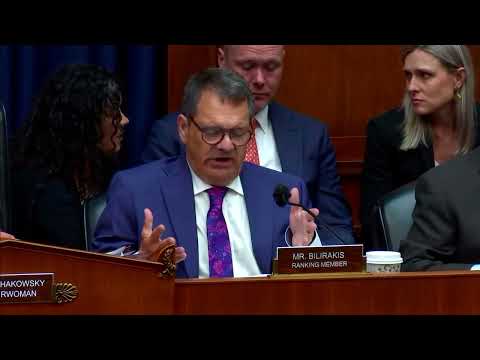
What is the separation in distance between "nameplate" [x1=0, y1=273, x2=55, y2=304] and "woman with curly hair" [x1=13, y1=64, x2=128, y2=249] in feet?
3.15

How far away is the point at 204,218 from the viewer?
3.48 metres

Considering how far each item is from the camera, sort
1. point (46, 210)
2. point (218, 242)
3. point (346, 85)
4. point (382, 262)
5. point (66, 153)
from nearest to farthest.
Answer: point (382, 262), point (218, 242), point (46, 210), point (66, 153), point (346, 85)

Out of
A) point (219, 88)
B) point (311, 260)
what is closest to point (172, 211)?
point (219, 88)

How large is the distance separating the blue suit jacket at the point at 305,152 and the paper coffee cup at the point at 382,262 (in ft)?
3.24

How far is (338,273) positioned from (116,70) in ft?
6.50

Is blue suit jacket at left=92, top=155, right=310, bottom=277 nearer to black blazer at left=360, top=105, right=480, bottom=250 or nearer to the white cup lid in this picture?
the white cup lid

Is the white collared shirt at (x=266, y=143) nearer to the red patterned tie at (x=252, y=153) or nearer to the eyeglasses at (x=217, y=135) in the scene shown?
the red patterned tie at (x=252, y=153)

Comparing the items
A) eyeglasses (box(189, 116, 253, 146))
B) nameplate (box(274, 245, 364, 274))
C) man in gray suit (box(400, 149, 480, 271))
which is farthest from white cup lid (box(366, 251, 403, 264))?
eyeglasses (box(189, 116, 253, 146))

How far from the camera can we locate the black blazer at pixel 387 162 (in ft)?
13.9

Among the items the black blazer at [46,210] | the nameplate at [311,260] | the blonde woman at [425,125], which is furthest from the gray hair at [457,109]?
the nameplate at [311,260]

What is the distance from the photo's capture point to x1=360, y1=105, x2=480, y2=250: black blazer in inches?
167

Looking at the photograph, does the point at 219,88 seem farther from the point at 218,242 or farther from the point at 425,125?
the point at 425,125

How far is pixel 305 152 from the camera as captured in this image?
422 cm

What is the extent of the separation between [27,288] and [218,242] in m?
0.84
